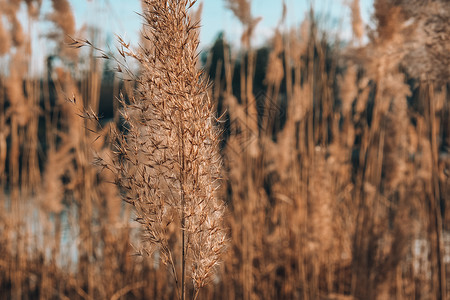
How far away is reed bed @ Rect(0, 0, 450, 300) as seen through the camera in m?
0.63

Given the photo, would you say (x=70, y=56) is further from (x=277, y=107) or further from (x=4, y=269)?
(x=4, y=269)

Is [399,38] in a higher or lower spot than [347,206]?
higher

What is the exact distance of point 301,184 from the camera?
2.04 m

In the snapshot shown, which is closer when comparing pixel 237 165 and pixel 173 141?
pixel 173 141

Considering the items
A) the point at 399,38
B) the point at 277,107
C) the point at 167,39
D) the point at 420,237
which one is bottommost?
the point at 420,237

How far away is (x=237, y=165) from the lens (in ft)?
7.51

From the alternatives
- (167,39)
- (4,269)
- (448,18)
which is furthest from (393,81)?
(4,269)

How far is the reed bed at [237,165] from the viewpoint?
63 cm

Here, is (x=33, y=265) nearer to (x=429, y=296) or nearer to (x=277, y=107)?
(x=277, y=107)

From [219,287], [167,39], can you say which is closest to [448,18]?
[167,39]

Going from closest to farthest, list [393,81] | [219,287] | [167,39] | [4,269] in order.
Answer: [167,39] < [393,81] < [219,287] < [4,269]

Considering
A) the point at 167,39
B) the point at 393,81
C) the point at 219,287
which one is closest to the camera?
the point at 167,39

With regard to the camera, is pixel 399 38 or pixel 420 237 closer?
pixel 399 38

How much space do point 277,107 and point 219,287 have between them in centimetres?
93
